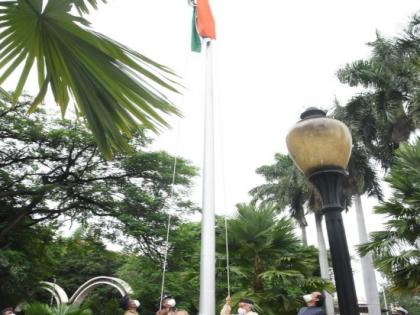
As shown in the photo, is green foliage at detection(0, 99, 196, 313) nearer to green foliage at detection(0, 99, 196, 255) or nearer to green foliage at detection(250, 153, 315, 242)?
green foliage at detection(0, 99, 196, 255)

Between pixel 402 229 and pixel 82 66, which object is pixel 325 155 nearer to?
pixel 82 66

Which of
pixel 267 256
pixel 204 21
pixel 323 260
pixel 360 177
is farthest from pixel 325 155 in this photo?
pixel 323 260

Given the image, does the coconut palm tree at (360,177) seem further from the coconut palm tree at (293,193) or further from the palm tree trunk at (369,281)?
the coconut palm tree at (293,193)

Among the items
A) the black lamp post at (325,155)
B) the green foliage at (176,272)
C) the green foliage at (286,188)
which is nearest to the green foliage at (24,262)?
the green foliage at (176,272)

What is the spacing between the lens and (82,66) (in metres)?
1.99

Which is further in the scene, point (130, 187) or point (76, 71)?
point (130, 187)

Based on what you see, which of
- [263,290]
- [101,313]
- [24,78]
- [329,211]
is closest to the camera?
[24,78]

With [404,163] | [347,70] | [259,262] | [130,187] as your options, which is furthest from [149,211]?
[347,70]

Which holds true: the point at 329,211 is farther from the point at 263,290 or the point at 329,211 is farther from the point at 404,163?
the point at 263,290

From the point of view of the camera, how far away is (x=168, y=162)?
647 inches

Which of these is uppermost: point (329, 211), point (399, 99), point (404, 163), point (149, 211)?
point (399, 99)

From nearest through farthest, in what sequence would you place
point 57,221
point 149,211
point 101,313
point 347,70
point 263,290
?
point 263,290 < point 101,313 < point 149,211 < point 57,221 < point 347,70

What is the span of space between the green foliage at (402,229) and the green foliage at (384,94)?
9266 mm

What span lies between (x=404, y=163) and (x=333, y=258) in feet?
21.4
